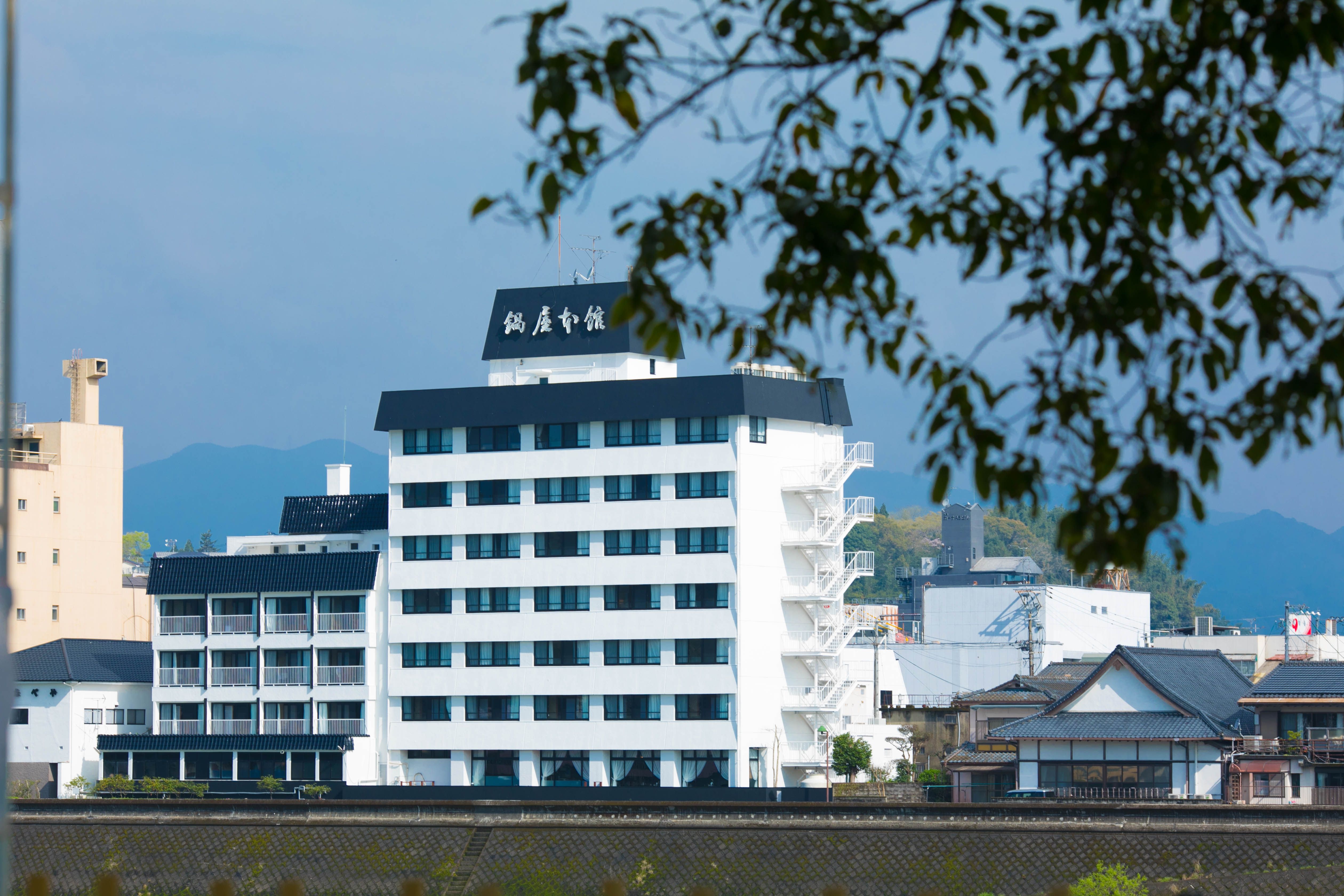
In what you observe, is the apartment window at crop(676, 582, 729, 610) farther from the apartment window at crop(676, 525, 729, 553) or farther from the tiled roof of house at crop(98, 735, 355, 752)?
the tiled roof of house at crop(98, 735, 355, 752)

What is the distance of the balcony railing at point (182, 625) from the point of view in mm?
78125

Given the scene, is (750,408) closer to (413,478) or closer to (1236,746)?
(413,478)

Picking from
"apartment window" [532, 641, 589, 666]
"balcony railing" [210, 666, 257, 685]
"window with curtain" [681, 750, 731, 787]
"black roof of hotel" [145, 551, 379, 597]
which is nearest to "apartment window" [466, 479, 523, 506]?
"black roof of hotel" [145, 551, 379, 597]

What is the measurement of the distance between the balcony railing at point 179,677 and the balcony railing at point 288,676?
3.63 meters

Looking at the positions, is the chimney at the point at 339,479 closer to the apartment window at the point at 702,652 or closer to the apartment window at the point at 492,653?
the apartment window at the point at 492,653

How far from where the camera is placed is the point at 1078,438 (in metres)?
8.73

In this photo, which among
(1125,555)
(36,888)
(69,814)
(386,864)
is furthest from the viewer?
(69,814)

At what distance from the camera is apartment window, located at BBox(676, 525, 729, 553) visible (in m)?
70.0

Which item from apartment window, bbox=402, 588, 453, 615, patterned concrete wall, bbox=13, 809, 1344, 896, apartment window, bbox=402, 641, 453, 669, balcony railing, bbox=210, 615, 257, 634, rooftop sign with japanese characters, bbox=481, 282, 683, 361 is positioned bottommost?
patterned concrete wall, bbox=13, 809, 1344, 896

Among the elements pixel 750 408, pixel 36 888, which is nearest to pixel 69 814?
pixel 750 408

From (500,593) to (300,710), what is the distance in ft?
36.4

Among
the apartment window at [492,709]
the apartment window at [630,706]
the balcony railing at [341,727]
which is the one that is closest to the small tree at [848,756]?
the apartment window at [630,706]

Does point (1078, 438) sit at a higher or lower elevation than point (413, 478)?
lower

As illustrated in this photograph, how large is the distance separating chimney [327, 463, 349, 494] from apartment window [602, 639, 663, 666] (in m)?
18.9
